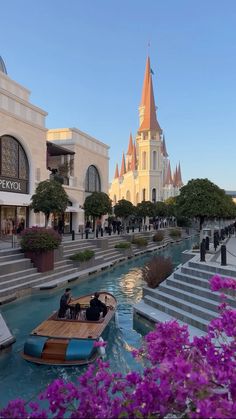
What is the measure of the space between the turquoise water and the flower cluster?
4.63 metres

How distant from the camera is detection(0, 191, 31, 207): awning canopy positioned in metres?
26.5

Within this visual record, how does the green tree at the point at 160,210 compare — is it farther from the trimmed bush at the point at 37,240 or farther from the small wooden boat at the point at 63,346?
the small wooden boat at the point at 63,346

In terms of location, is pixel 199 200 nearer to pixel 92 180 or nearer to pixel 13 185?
pixel 13 185

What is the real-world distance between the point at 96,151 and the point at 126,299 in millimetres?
30809

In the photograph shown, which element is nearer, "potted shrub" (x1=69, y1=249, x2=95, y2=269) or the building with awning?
"potted shrub" (x1=69, y1=249, x2=95, y2=269)

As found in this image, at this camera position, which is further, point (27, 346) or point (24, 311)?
point (24, 311)

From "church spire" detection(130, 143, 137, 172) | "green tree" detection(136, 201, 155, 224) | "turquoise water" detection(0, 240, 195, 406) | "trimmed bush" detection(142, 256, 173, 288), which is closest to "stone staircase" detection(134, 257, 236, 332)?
"trimmed bush" detection(142, 256, 173, 288)

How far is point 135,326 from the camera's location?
12.5m

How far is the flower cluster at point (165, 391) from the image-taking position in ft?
10.3

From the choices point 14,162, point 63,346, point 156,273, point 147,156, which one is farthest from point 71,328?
point 147,156

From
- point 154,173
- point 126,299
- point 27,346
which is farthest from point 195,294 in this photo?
point 154,173

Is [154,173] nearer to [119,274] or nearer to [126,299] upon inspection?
[119,274]

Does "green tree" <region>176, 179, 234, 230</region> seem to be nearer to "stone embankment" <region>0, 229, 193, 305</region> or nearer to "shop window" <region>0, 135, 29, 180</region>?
"stone embankment" <region>0, 229, 193, 305</region>

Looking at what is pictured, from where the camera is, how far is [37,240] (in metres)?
19.0
